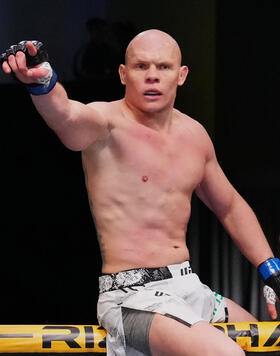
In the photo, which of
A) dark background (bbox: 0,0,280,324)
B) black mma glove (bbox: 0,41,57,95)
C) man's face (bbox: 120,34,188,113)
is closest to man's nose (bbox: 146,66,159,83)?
man's face (bbox: 120,34,188,113)

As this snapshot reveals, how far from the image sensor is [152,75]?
89.4 inches

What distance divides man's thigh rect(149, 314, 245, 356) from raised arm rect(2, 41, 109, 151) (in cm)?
44

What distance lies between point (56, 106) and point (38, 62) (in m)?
0.10

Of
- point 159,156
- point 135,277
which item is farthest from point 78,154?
point 135,277

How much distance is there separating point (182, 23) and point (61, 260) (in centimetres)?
90

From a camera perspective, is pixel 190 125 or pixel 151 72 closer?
pixel 151 72

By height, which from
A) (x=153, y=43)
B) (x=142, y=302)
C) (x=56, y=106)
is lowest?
(x=142, y=302)

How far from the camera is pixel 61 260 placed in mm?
3271

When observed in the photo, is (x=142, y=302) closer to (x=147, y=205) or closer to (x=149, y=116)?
(x=147, y=205)

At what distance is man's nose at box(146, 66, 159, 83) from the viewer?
2.27m

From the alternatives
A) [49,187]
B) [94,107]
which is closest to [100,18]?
[49,187]

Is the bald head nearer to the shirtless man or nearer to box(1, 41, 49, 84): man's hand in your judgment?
the shirtless man

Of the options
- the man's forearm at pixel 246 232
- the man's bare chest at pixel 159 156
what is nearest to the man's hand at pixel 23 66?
the man's bare chest at pixel 159 156

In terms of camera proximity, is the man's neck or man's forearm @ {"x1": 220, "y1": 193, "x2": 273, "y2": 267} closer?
the man's neck
